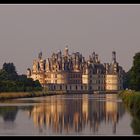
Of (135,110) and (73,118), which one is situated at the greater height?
(135,110)

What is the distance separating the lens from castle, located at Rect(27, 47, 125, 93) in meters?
118

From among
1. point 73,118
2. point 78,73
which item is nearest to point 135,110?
point 73,118

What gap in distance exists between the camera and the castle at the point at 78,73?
118 meters

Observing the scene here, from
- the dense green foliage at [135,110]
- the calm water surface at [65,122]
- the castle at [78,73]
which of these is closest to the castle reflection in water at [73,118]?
the calm water surface at [65,122]

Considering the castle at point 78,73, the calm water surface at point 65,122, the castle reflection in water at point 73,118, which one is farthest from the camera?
the castle at point 78,73

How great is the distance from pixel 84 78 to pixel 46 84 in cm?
1016

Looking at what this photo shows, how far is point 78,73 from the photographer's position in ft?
393

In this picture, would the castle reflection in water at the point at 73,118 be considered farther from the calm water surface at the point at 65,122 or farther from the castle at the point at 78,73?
the castle at the point at 78,73

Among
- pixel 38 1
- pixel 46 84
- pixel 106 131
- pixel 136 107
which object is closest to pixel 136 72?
pixel 136 107

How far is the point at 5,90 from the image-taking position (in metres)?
53.8

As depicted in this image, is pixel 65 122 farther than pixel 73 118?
No

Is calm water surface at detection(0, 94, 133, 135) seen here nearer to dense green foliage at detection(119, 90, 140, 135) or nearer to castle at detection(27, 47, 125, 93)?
dense green foliage at detection(119, 90, 140, 135)

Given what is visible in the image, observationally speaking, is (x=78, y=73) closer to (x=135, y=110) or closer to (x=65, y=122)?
(x=135, y=110)

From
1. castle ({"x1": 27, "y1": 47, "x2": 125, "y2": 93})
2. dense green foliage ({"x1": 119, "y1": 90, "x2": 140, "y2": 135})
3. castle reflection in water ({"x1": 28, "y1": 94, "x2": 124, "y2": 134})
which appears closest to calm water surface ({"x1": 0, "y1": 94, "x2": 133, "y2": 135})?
castle reflection in water ({"x1": 28, "y1": 94, "x2": 124, "y2": 134})
